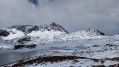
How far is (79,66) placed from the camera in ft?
78.2

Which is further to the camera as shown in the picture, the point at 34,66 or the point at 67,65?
the point at 34,66

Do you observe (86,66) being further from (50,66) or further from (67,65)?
(50,66)

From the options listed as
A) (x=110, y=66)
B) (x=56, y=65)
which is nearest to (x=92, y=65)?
(x=110, y=66)

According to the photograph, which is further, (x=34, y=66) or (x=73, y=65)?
(x=34, y=66)

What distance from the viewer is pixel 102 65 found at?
2383cm

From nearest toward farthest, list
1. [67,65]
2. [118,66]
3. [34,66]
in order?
[118,66] < [67,65] < [34,66]

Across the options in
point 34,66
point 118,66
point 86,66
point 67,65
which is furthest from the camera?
point 34,66

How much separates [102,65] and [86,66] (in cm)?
243

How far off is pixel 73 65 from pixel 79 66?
A: 1519 mm

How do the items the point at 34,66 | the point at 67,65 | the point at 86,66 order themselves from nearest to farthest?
1. the point at 86,66
2. the point at 67,65
3. the point at 34,66

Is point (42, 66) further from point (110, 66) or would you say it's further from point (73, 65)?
point (110, 66)

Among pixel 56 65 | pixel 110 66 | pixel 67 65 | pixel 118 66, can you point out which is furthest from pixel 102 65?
pixel 56 65

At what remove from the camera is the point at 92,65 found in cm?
2431

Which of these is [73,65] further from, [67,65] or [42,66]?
[42,66]
